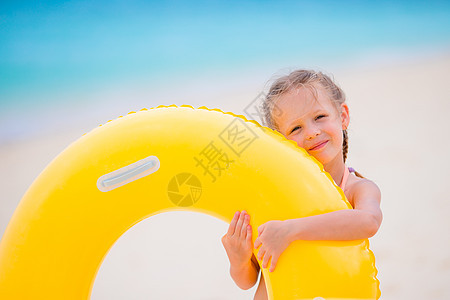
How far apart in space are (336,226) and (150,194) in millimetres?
598

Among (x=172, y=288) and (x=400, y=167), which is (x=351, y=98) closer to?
(x=400, y=167)

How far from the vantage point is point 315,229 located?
1439 millimetres

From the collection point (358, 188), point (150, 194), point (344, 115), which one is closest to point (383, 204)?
point (344, 115)

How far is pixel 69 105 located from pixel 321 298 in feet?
30.7

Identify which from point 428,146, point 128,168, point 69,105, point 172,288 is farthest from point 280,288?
point 69,105

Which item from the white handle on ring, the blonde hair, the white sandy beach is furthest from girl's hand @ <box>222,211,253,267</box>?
the white sandy beach

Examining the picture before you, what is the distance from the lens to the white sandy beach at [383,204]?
13.0ft

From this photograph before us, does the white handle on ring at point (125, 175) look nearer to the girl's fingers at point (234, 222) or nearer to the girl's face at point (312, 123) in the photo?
the girl's fingers at point (234, 222)

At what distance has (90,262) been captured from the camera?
5.16 feet

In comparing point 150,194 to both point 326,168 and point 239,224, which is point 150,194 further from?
point 326,168

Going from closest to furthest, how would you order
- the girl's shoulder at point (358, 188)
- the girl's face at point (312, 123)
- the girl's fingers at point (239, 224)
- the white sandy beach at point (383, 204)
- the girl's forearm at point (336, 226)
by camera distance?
1. the girl's forearm at point (336, 226)
2. the girl's fingers at point (239, 224)
3. the girl's shoulder at point (358, 188)
4. the girl's face at point (312, 123)
5. the white sandy beach at point (383, 204)

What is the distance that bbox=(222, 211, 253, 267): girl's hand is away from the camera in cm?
156

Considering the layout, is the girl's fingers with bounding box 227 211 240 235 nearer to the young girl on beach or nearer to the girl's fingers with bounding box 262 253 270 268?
the young girl on beach

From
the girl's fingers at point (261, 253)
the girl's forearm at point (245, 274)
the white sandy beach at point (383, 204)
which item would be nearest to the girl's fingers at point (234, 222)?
the girl's fingers at point (261, 253)
